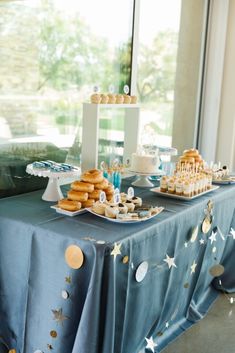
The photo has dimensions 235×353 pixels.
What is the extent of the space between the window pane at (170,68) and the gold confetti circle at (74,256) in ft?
5.28

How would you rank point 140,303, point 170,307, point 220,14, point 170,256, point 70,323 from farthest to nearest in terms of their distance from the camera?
point 220,14, point 170,307, point 170,256, point 140,303, point 70,323

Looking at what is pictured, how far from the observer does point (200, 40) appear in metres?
3.52

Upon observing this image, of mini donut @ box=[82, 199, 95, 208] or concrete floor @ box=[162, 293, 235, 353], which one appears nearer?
mini donut @ box=[82, 199, 95, 208]

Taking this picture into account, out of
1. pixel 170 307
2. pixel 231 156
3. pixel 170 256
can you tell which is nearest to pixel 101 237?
pixel 170 256

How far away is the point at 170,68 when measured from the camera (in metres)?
3.27

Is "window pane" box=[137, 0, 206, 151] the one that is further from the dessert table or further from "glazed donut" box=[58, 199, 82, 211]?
"glazed donut" box=[58, 199, 82, 211]

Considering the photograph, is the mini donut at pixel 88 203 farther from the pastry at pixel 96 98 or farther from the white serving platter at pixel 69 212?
the pastry at pixel 96 98

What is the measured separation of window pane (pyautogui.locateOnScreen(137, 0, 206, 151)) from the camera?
2.99 m

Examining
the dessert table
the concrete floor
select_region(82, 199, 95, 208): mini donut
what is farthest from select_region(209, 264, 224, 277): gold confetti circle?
select_region(82, 199, 95, 208): mini donut

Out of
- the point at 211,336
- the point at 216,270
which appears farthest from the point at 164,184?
the point at 211,336

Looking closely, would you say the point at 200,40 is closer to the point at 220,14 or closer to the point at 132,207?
the point at 220,14

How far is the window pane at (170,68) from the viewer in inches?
118

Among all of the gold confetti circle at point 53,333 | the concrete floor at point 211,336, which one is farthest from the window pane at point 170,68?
the gold confetti circle at point 53,333

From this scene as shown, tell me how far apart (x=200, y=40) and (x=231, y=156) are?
969mm
